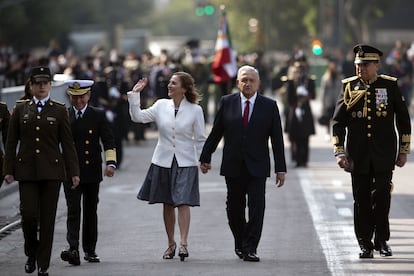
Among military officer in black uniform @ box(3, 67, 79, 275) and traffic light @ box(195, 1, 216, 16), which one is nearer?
military officer in black uniform @ box(3, 67, 79, 275)

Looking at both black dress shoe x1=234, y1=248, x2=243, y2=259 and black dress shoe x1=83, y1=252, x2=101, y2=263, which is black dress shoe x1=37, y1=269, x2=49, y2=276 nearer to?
black dress shoe x1=83, y1=252, x2=101, y2=263

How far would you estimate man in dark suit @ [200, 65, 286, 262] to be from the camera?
12664mm

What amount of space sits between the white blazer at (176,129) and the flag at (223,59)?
13353 mm

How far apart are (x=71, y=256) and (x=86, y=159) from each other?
871 millimetres

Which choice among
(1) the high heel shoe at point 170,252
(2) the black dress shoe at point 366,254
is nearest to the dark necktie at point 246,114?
(1) the high heel shoe at point 170,252

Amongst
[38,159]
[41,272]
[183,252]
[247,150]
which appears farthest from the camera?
[247,150]

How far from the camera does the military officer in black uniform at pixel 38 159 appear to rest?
1166 centimetres

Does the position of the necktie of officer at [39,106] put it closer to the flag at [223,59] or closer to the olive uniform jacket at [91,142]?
the olive uniform jacket at [91,142]

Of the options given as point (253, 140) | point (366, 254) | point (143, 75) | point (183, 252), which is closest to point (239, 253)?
point (183, 252)

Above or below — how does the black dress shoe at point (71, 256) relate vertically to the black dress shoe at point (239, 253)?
above

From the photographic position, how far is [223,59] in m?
26.6

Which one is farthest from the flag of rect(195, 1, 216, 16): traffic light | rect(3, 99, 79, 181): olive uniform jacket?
rect(195, 1, 216, 16): traffic light

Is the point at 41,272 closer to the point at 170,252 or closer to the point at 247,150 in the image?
the point at 170,252

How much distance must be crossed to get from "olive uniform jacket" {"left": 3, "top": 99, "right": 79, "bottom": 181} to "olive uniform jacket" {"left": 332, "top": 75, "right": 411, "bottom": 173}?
101 inches
